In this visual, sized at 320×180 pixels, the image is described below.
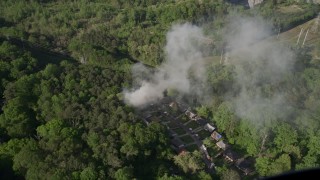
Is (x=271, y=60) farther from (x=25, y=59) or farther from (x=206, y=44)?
(x=25, y=59)

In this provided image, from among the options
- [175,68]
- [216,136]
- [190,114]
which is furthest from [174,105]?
[175,68]

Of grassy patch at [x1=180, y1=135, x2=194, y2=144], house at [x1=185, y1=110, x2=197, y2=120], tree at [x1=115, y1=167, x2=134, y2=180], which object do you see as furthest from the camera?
house at [x1=185, y1=110, x2=197, y2=120]

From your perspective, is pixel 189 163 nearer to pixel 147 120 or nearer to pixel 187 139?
pixel 187 139

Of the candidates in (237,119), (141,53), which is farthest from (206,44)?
(237,119)

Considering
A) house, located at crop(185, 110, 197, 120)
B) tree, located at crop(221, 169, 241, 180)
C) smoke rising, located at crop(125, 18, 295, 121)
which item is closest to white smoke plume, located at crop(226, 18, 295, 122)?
smoke rising, located at crop(125, 18, 295, 121)

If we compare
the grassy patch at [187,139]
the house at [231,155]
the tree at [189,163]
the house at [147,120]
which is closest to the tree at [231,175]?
the tree at [189,163]

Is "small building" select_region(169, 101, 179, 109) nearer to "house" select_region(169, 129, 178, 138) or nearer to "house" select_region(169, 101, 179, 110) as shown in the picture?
"house" select_region(169, 101, 179, 110)
